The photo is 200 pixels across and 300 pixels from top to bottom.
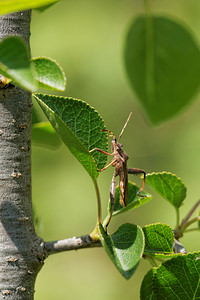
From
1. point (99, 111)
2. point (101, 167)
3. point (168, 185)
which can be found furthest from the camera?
point (99, 111)

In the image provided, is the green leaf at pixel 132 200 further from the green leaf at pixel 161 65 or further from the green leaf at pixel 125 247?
the green leaf at pixel 161 65

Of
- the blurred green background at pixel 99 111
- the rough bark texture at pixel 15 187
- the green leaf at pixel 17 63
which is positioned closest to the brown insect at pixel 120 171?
the rough bark texture at pixel 15 187

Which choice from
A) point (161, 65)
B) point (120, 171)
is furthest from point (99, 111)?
point (120, 171)

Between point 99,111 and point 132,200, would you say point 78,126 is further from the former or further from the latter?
point 99,111

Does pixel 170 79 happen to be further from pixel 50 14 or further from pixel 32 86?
pixel 50 14

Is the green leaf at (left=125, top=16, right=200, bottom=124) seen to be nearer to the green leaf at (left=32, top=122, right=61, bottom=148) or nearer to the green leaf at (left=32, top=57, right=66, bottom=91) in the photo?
the green leaf at (left=32, top=122, right=61, bottom=148)

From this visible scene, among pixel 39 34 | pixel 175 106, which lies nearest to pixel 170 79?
pixel 175 106

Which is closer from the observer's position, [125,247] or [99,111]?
[125,247]
